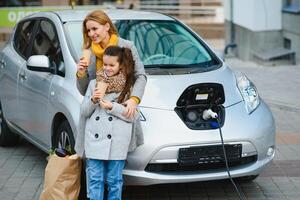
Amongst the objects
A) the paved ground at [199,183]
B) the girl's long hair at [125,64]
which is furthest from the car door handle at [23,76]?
the girl's long hair at [125,64]

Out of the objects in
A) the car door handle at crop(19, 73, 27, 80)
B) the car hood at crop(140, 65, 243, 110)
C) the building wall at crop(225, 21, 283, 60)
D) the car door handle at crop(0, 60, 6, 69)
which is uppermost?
the car hood at crop(140, 65, 243, 110)

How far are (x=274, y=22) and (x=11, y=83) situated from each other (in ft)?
28.8

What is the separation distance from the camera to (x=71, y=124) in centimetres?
534

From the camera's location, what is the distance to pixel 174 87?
5.39 meters

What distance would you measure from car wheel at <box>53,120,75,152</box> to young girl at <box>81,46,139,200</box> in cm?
59

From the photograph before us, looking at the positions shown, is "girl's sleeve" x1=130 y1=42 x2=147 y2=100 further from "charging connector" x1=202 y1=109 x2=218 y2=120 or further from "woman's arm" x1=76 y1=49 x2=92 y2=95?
"charging connector" x1=202 y1=109 x2=218 y2=120

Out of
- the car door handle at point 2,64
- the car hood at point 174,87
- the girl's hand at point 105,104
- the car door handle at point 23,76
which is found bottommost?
the car door handle at point 2,64

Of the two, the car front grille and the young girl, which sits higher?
the young girl

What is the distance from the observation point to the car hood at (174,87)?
5238mm

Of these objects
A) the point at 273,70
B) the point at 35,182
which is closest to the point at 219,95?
the point at 35,182

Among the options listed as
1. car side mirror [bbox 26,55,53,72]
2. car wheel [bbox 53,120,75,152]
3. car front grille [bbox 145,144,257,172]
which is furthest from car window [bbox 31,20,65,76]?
car front grille [bbox 145,144,257,172]

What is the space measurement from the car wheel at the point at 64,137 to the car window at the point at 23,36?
1481 millimetres

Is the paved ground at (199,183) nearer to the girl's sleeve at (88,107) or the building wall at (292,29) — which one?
the girl's sleeve at (88,107)

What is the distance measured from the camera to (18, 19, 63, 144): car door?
19.7ft
